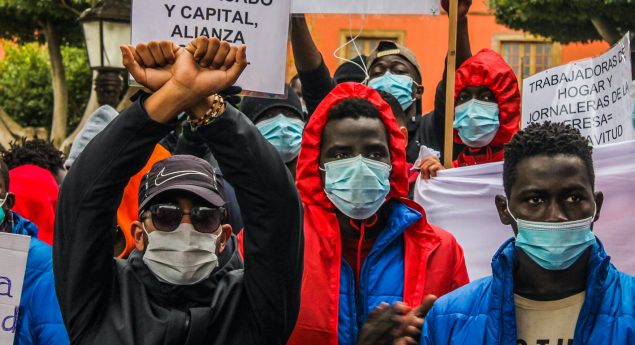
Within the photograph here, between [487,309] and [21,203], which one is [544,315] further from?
[21,203]

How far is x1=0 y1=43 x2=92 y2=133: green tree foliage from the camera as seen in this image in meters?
31.8

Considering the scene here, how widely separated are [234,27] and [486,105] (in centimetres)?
157

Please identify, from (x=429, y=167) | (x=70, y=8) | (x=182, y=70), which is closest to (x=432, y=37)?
(x=70, y=8)

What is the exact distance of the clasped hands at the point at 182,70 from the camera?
13.0 ft

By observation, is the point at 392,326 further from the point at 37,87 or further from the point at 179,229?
the point at 37,87

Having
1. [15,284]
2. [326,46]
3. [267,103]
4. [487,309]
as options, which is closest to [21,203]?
[267,103]

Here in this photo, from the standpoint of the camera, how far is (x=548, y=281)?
13.9 ft

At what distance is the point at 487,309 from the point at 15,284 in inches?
71.5

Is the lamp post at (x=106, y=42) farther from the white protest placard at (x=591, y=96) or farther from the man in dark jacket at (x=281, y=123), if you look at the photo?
the white protest placard at (x=591, y=96)

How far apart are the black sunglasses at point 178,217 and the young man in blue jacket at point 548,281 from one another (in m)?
0.81

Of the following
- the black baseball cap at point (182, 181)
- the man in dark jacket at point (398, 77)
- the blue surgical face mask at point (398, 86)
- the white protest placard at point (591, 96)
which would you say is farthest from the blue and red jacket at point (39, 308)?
the white protest placard at point (591, 96)

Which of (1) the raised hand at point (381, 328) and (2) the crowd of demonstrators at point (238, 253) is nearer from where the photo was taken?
(1) the raised hand at point (381, 328)

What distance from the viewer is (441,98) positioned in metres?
6.88

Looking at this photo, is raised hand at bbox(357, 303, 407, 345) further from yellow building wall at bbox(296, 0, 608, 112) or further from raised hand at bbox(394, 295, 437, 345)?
yellow building wall at bbox(296, 0, 608, 112)
